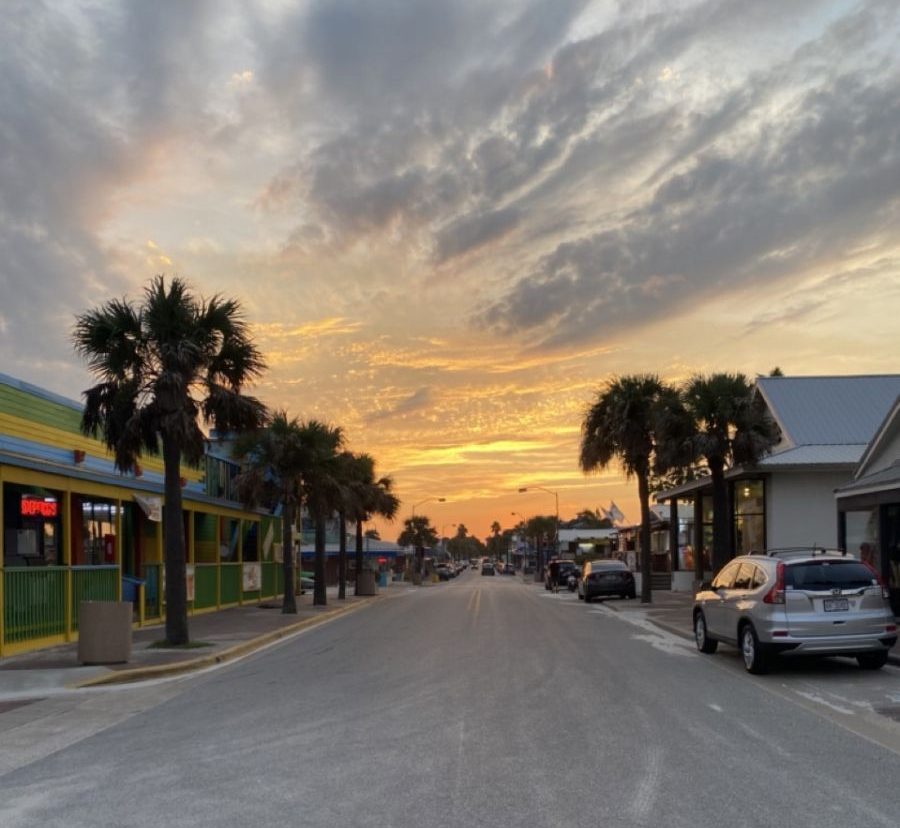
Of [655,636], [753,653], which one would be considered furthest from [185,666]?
[655,636]

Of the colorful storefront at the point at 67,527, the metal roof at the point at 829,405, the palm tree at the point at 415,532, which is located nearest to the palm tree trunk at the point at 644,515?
the metal roof at the point at 829,405

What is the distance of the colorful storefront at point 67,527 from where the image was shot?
1744 cm

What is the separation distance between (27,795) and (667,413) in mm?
22314

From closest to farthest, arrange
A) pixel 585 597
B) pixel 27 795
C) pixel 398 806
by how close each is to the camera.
→ pixel 398 806, pixel 27 795, pixel 585 597

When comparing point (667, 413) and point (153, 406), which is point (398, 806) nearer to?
point (153, 406)

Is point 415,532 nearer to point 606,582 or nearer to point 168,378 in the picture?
point 606,582

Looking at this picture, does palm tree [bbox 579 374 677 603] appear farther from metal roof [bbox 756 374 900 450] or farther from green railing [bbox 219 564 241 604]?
green railing [bbox 219 564 241 604]

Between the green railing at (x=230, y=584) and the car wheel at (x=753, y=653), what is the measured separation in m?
19.6

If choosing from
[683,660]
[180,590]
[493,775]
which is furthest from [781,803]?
[180,590]

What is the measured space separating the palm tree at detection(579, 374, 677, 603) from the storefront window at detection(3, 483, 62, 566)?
19.1 m

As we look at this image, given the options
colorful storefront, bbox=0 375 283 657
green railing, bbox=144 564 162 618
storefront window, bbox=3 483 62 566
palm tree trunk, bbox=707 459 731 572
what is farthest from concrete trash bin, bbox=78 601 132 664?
palm tree trunk, bbox=707 459 731 572

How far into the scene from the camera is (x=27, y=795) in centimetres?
754

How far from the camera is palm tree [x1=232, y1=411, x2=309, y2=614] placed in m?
28.4

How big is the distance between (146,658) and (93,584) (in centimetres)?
444
